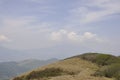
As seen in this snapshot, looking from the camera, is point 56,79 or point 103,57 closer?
point 56,79

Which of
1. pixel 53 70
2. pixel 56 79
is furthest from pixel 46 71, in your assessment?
pixel 56 79

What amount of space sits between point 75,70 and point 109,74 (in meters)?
9.13

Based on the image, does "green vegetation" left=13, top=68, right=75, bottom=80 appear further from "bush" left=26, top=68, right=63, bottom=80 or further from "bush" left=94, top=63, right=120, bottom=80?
"bush" left=94, top=63, right=120, bottom=80

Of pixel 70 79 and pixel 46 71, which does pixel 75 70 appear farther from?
pixel 70 79

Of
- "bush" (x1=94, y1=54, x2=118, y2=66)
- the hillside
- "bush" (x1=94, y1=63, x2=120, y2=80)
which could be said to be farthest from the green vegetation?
"bush" (x1=94, y1=54, x2=118, y2=66)

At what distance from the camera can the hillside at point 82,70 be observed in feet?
119

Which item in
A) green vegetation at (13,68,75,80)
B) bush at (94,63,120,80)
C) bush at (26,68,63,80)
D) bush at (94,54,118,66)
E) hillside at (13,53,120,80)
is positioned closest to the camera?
hillside at (13,53,120,80)

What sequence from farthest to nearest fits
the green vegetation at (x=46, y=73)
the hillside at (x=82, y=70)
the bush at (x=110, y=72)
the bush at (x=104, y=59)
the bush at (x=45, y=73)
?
the bush at (x=104, y=59)
the bush at (x=45, y=73)
the green vegetation at (x=46, y=73)
the bush at (x=110, y=72)
the hillside at (x=82, y=70)

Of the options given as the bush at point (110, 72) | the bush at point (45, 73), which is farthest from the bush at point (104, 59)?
the bush at point (110, 72)

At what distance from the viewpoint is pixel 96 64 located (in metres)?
57.7

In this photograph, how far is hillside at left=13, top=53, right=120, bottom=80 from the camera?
1432 inches

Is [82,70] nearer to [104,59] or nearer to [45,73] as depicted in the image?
[45,73]

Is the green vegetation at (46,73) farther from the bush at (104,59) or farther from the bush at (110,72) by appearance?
the bush at (104,59)

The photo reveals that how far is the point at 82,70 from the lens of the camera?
46.6 meters
